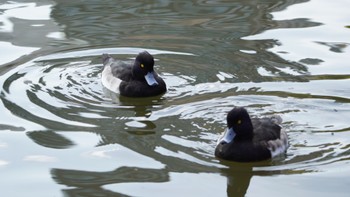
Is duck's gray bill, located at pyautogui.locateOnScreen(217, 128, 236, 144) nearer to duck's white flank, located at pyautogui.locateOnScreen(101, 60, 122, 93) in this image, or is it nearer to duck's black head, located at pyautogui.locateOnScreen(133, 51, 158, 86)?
duck's black head, located at pyautogui.locateOnScreen(133, 51, 158, 86)

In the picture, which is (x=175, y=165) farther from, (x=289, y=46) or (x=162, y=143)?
(x=289, y=46)

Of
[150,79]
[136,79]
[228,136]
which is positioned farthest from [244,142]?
[136,79]

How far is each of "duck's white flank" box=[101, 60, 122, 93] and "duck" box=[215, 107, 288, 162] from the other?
2935mm

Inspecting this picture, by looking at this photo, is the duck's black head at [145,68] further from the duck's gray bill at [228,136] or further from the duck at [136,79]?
the duck's gray bill at [228,136]

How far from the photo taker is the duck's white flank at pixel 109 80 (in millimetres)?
12672

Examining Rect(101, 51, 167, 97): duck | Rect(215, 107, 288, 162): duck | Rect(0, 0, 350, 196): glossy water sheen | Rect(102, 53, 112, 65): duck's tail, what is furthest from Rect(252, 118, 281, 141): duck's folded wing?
Rect(102, 53, 112, 65): duck's tail

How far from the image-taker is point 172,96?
12.2 m

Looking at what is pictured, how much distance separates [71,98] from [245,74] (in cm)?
249

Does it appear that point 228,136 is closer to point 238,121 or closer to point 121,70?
point 238,121

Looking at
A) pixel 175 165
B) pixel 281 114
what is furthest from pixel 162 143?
pixel 281 114

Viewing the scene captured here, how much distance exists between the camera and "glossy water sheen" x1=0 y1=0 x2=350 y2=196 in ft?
31.1

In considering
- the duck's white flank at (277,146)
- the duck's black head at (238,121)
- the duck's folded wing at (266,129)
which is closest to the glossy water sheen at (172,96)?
the duck's white flank at (277,146)

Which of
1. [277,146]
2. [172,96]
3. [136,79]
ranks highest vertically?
[136,79]

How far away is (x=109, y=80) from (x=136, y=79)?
0.38 m
